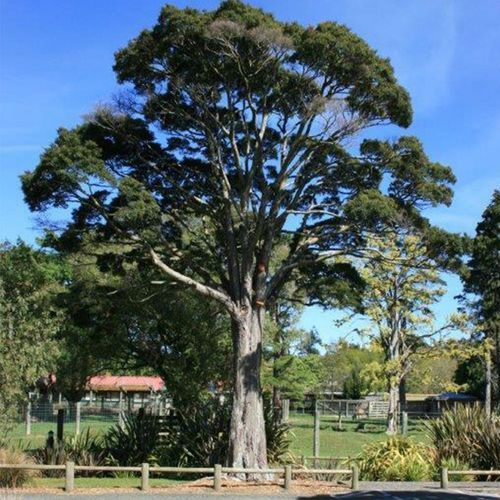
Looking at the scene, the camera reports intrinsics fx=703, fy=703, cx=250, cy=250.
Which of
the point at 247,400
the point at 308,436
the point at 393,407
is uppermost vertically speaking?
the point at 247,400

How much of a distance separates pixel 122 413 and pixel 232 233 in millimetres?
7295

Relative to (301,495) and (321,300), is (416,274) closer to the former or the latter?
(321,300)

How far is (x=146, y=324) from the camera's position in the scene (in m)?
23.9

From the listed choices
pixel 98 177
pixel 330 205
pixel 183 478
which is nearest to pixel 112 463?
pixel 183 478

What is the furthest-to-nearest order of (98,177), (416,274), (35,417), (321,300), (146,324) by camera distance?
(416,274), (35,417), (146,324), (321,300), (98,177)

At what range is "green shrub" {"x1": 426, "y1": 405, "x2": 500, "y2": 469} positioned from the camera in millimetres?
19138

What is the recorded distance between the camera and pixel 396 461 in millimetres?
18781

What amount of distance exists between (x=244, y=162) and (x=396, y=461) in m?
9.41

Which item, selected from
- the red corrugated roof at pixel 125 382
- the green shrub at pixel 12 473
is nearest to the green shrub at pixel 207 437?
the green shrub at pixel 12 473

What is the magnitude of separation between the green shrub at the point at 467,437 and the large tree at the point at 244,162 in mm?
5284

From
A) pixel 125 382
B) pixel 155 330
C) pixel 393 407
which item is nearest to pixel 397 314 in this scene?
pixel 393 407

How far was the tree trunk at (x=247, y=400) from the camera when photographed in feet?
58.3

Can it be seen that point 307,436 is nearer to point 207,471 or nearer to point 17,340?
point 207,471

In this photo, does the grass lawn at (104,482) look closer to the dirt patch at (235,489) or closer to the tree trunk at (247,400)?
the dirt patch at (235,489)
